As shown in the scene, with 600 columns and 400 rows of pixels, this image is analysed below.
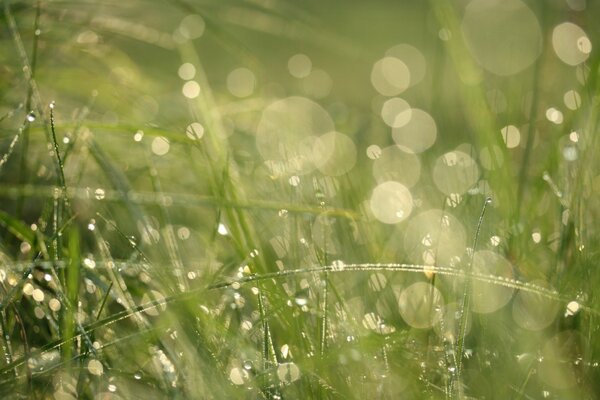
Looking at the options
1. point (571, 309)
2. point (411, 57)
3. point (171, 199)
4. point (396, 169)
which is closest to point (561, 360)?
point (571, 309)

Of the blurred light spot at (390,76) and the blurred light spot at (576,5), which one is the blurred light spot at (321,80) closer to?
the blurred light spot at (390,76)

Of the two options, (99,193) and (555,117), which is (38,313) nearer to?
(99,193)

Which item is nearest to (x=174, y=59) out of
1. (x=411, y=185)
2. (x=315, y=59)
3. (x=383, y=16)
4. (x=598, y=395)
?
(x=315, y=59)

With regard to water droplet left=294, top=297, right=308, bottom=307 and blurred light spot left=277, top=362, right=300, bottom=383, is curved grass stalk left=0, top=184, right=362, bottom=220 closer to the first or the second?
water droplet left=294, top=297, right=308, bottom=307

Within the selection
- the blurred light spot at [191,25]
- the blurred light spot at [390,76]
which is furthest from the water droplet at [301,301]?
the blurred light spot at [390,76]

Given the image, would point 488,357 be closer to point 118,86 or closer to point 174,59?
point 118,86

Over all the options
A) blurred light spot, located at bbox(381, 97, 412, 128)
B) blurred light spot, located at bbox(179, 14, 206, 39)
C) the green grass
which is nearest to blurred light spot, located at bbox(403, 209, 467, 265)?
the green grass
